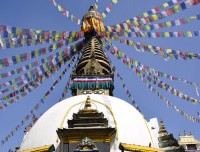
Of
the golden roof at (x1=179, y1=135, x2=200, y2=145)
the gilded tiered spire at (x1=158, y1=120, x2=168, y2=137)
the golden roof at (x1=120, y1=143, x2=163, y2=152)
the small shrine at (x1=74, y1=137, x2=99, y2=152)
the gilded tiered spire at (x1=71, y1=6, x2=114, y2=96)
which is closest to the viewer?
the small shrine at (x1=74, y1=137, x2=99, y2=152)

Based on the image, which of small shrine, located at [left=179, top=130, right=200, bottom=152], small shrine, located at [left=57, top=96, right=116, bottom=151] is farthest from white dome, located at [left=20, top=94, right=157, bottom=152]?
small shrine, located at [left=179, top=130, right=200, bottom=152]

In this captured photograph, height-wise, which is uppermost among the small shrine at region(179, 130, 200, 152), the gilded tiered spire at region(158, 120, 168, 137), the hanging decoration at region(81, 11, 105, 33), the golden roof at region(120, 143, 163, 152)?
the hanging decoration at region(81, 11, 105, 33)

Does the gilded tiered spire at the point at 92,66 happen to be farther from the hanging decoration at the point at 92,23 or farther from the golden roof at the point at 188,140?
the golden roof at the point at 188,140

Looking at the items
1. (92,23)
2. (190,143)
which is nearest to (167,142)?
(92,23)

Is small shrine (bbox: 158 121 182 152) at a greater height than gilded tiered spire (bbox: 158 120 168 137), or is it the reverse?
gilded tiered spire (bbox: 158 120 168 137)

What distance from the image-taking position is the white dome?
312 inches

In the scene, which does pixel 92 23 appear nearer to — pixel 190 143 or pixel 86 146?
pixel 190 143

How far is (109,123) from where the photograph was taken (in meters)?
Answer: 8.10

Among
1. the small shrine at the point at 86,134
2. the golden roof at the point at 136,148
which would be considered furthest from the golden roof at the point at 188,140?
the small shrine at the point at 86,134

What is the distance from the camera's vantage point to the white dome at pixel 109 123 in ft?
26.0

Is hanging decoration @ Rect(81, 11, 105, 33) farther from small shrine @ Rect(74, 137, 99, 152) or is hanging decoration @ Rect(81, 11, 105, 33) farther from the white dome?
small shrine @ Rect(74, 137, 99, 152)

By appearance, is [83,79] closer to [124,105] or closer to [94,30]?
[124,105]

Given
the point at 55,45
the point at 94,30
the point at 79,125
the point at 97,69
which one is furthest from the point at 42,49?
the point at 94,30

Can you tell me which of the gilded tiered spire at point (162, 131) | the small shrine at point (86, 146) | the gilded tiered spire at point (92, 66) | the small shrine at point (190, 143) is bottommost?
the small shrine at point (190, 143)
